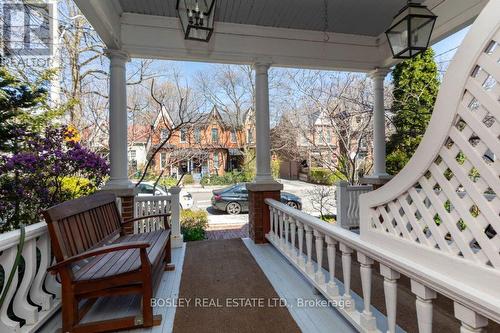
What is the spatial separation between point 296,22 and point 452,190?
11.1 ft

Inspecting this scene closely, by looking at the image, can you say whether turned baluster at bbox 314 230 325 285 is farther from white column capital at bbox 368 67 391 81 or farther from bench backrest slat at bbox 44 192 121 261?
white column capital at bbox 368 67 391 81

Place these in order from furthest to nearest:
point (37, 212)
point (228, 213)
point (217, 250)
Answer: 1. point (228, 213)
2. point (217, 250)
3. point (37, 212)

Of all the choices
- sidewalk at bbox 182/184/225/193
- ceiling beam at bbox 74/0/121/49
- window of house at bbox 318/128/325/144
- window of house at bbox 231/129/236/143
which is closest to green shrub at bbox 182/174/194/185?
sidewalk at bbox 182/184/225/193

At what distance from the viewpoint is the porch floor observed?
6.41 feet

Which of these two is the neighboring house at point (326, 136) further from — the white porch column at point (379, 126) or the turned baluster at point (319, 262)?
the turned baluster at point (319, 262)

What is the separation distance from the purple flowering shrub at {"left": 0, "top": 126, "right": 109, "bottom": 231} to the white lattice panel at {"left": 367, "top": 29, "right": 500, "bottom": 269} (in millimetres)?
3816

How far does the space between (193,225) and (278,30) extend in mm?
4112

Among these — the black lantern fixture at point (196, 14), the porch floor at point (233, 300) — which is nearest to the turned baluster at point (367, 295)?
the porch floor at point (233, 300)

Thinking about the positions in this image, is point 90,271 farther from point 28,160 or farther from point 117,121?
point 117,121

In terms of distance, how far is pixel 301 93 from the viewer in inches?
316

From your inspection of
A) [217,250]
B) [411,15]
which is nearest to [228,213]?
[217,250]

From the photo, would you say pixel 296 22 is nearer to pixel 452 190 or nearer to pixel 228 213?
pixel 452 190

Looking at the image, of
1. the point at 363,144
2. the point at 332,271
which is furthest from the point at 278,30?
the point at 363,144

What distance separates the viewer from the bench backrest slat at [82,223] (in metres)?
1.82
